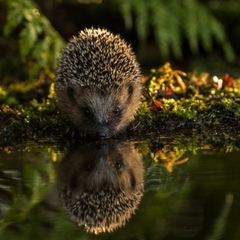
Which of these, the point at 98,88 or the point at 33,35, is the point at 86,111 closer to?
the point at 98,88

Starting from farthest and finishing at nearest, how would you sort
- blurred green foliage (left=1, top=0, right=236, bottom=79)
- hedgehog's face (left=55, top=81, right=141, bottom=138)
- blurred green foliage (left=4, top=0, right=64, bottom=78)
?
1. blurred green foliage (left=1, top=0, right=236, bottom=79)
2. blurred green foliage (left=4, top=0, right=64, bottom=78)
3. hedgehog's face (left=55, top=81, right=141, bottom=138)

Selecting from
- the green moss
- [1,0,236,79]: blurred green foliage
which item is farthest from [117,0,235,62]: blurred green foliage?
the green moss

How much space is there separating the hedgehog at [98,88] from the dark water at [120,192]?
0.63 m

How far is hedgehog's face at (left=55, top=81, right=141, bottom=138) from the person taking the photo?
7918 millimetres

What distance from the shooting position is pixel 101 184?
5816 mm

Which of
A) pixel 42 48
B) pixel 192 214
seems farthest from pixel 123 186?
pixel 42 48

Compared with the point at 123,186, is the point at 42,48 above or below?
above

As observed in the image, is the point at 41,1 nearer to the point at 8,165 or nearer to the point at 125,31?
the point at 125,31

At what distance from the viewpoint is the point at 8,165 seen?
6645 millimetres

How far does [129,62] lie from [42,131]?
1089 millimetres

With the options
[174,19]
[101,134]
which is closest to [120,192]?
[101,134]

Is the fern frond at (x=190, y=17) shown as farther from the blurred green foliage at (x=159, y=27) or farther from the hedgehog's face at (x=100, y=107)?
the hedgehog's face at (x=100, y=107)

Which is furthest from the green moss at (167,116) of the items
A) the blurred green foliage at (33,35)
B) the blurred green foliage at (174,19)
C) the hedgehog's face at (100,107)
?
the blurred green foliage at (174,19)

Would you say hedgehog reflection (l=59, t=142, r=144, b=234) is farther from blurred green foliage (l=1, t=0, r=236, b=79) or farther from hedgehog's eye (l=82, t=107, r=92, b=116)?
blurred green foliage (l=1, t=0, r=236, b=79)
